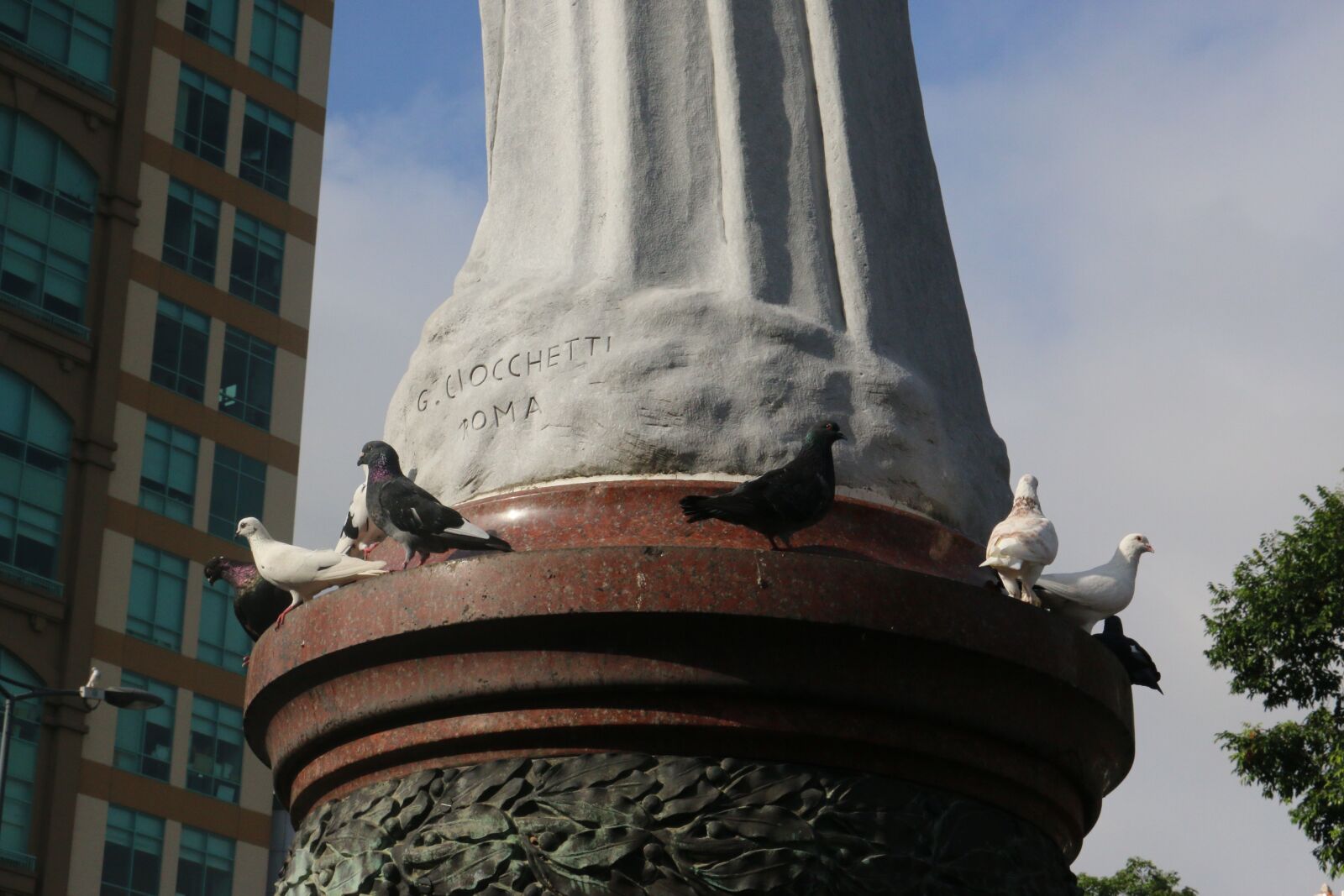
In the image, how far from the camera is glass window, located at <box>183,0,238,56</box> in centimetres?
4600

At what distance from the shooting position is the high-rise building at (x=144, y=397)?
38.3 metres

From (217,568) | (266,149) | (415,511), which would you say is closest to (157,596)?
(266,149)

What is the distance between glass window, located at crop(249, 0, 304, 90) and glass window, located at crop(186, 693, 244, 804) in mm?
13656

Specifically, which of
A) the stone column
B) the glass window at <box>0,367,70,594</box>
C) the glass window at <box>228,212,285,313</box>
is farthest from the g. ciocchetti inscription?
the glass window at <box>228,212,285,313</box>

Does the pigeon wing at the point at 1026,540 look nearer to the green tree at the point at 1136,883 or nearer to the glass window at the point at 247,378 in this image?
the green tree at the point at 1136,883

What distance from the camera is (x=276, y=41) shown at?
47250 mm

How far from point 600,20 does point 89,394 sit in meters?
35.9

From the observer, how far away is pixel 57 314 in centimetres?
4141

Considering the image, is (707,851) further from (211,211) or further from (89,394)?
(211,211)

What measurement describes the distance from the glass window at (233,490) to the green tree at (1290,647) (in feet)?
79.4

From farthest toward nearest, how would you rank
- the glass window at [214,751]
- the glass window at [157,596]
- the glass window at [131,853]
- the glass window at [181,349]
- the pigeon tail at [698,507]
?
1. the glass window at [181,349]
2. the glass window at [157,596]
3. the glass window at [214,751]
4. the glass window at [131,853]
5. the pigeon tail at [698,507]

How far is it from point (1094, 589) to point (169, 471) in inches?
1479

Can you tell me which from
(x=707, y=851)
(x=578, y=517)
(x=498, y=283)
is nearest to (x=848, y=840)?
(x=707, y=851)

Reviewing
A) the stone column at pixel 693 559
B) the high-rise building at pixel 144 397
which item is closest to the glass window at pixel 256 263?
the high-rise building at pixel 144 397
